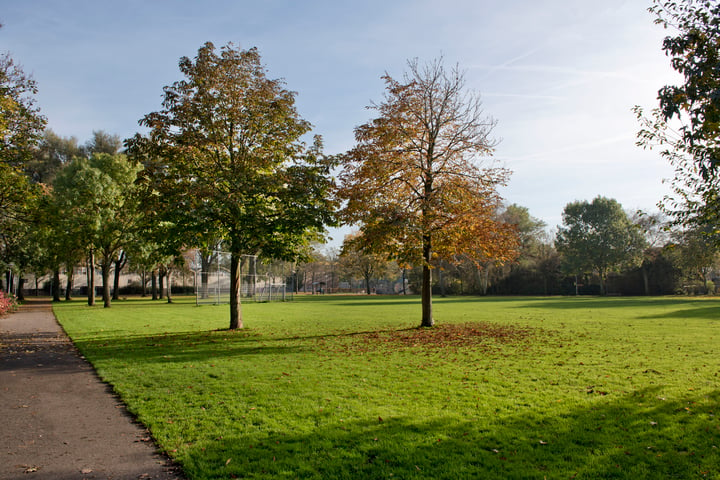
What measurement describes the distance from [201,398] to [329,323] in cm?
1314

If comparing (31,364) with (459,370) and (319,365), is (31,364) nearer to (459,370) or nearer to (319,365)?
(319,365)

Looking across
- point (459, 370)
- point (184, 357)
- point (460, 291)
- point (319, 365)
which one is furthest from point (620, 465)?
point (460, 291)

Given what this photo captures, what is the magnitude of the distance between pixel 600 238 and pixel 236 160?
59212mm

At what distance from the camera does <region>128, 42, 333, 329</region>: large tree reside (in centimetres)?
1495

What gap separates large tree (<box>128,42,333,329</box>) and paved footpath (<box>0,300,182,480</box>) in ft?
21.5

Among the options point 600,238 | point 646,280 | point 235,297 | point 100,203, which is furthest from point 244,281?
point 646,280

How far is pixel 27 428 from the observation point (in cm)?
573

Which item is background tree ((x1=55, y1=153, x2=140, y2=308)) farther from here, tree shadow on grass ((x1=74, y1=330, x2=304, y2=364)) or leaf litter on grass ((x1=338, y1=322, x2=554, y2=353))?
leaf litter on grass ((x1=338, y1=322, x2=554, y2=353))

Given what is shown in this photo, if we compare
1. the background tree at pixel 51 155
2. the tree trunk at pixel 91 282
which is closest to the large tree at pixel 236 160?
the tree trunk at pixel 91 282

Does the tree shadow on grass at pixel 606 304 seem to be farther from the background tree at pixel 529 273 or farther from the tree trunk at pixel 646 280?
the background tree at pixel 529 273

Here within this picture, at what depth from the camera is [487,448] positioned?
4.92m

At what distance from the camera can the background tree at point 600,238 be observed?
2367 inches

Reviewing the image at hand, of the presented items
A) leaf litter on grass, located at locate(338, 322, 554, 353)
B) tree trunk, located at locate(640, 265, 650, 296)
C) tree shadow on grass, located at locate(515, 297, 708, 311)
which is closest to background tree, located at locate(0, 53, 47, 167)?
leaf litter on grass, located at locate(338, 322, 554, 353)

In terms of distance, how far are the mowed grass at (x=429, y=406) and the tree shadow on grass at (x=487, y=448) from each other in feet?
0.07
